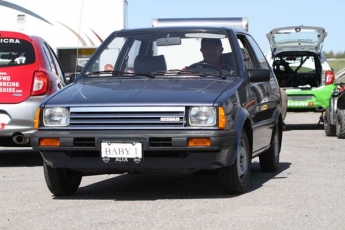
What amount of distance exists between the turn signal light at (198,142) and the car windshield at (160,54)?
1265 mm

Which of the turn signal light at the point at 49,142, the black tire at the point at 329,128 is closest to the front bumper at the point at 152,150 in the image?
the turn signal light at the point at 49,142

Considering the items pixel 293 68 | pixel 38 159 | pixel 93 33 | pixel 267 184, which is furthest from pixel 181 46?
pixel 93 33

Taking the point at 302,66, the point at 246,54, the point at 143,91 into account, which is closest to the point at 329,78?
the point at 302,66

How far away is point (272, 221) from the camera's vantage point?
670 centimetres

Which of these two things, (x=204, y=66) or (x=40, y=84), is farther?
(x=40, y=84)

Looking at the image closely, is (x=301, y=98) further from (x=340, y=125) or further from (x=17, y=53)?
(x=17, y=53)

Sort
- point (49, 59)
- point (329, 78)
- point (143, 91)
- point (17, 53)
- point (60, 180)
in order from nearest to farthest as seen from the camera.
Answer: point (143, 91)
point (60, 180)
point (17, 53)
point (49, 59)
point (329, 78)

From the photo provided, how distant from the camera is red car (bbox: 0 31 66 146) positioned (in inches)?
431

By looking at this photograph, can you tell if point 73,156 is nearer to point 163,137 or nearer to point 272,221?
point 163,137

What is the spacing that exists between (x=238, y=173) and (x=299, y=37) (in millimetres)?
12712

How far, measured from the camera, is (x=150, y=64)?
29.1 feet

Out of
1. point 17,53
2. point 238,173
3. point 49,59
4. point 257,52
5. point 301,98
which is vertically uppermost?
point 257,52

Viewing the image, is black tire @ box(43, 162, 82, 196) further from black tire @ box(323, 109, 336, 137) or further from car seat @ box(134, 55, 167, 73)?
black tire @ box(323, 109, 336, 137)

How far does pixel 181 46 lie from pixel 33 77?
2.74 m
